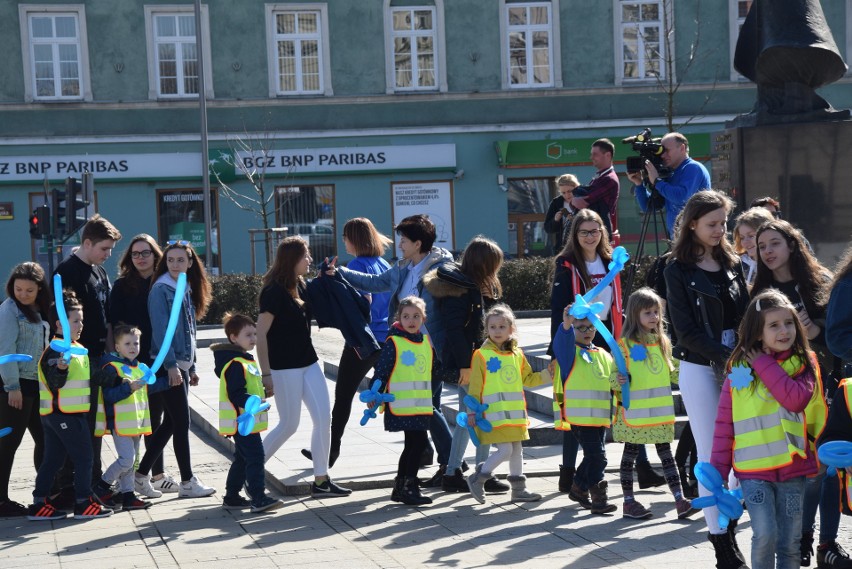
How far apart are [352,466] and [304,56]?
23464 millimetres

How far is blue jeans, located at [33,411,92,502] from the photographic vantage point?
26.1 feet

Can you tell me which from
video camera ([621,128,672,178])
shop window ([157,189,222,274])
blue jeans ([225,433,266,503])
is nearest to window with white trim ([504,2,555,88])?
shop window ([157,189,222,274])

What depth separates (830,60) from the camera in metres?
12.7

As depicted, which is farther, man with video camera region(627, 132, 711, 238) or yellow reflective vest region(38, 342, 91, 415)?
man with video camera region(627, 132, 711, 238)

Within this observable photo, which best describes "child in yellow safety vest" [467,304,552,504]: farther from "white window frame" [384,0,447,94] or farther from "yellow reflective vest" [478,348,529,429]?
"white window frame" [384,0,447,94]

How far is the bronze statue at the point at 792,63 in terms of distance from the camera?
12695mm

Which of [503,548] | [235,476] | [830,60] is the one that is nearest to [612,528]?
[503,548]

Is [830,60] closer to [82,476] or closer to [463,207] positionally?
[82,476]

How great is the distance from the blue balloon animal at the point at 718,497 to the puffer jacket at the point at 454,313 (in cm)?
303

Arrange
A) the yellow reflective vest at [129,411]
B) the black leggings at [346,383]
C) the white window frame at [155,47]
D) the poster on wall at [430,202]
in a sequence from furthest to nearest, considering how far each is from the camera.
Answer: the poster on wall at [430,202] → the white window frame at [155,47] → the black leggings at [346,383] → the yellow reflective vest at [129,411]

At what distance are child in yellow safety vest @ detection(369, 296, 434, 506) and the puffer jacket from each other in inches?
6.8

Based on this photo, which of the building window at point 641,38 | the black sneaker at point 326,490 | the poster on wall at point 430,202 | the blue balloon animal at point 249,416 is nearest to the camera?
the blue balloon animal at point 249,416

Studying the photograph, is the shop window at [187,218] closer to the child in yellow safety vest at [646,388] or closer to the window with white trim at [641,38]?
the window with white trim at [641,38]

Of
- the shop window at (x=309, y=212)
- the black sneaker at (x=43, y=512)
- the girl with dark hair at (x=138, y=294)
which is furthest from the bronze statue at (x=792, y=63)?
the shop window at (x=309, y=212)
